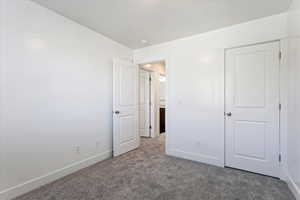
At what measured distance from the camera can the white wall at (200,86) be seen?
101 inches

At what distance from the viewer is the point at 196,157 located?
2.96 m

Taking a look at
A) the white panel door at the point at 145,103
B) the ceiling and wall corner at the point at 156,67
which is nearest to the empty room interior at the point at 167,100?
the ceiling and wall corner at the point at 156,67

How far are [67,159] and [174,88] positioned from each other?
7.68 ft

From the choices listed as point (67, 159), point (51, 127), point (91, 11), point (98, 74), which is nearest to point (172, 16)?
point (91, 11)

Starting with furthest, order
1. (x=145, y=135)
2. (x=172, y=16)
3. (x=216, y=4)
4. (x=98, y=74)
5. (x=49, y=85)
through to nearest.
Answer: (x=145, y=135)
(x=98, y=74)
(x=172, y=16)
(x=49, y=85)
(x=216, y=4)

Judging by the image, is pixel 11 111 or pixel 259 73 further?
pixel 259 73

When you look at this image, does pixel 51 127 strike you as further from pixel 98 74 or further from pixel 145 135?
pixel 145 135

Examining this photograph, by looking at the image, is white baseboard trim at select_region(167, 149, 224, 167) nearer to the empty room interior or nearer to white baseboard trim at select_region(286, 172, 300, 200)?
the empty room interior

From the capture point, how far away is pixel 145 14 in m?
2.29

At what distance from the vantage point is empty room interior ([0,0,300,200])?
6.21 feet

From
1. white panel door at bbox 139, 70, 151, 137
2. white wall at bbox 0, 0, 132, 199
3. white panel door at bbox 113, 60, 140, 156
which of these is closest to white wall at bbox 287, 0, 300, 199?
white panel door at bbox 113, 60, 140, 156

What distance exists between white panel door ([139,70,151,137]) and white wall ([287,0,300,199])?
336cm

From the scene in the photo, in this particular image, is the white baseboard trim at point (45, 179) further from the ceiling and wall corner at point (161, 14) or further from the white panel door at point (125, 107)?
the ceiling and wall corner at point (161, 14)

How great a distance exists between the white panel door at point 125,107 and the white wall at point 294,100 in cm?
279
